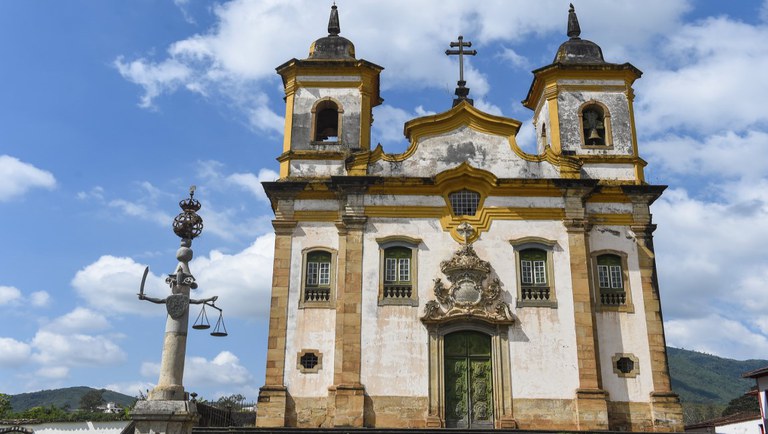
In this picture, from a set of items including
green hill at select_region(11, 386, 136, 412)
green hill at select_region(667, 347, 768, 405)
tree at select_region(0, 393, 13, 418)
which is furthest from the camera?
green hill at select_region(667, 347, 768, 405)

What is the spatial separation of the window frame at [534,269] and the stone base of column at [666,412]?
338cm

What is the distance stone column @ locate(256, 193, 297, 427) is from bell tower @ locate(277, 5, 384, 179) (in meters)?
1.53

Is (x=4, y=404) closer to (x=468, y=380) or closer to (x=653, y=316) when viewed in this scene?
(x=468, y=380)

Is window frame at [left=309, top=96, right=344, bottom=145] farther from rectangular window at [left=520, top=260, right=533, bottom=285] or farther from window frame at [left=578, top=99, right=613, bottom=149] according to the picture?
window frame at [left=578, top=99, right=613, bottom=149]

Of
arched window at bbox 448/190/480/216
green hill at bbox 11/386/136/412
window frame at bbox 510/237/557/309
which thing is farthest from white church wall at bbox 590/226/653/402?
green hill at bbox 11/386/136/412

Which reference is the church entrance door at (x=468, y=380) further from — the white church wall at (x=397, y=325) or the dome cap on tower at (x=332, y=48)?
the dome cap on tower at (x=332, y=48)

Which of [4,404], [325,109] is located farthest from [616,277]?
[4,404]

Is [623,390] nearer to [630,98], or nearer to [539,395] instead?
[539,395]

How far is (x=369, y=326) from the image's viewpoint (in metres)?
18.7

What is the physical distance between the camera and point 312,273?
1953cm

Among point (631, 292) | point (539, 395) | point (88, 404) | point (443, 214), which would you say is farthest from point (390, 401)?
point (88, 404)

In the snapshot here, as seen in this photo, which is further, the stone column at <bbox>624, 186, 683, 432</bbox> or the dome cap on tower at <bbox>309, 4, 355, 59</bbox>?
the dome cap on tower at <bbox>309, 4, 355, 59</bbox>

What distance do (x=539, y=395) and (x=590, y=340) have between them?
1.89m

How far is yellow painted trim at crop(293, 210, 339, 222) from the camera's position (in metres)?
20.0
